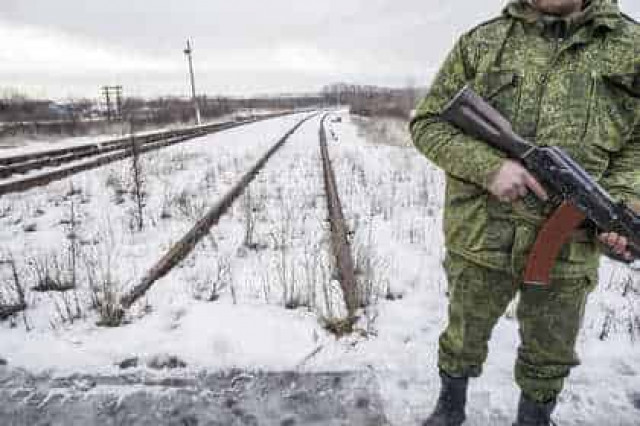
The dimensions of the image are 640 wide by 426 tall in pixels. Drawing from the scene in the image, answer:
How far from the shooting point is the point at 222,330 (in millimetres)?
2896

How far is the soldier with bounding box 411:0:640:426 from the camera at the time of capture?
1.54m

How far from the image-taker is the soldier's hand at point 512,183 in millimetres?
1562

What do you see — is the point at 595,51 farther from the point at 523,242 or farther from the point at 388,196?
the point at 388,196

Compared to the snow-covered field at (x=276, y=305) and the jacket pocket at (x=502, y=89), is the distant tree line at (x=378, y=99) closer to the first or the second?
the snow-covered field at (x=276, y=305)

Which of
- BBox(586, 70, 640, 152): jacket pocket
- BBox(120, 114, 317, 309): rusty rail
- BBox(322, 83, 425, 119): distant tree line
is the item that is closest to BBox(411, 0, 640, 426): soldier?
BBox(586, 70, 640, 152): jacket pocket

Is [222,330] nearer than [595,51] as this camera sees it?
No

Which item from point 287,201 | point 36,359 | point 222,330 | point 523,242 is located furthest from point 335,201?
point 523,242

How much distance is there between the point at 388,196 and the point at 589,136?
208 inches

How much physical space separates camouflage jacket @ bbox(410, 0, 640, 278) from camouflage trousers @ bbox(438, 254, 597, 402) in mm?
88

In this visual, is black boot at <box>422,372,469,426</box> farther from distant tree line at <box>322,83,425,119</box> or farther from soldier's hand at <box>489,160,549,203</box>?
distant tree line at <box>322,83,425,119</box>

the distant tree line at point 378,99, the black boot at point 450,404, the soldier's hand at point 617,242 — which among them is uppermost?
the distant tree line at point 378,99

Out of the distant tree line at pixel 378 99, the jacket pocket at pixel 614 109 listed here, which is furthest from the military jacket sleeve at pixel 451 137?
the distant tree line at pixel 378 99

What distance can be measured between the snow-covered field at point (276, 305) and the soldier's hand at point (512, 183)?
46.5 inches

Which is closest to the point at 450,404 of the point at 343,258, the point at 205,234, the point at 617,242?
the point at 617,242
